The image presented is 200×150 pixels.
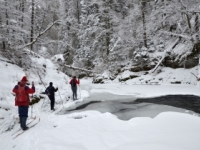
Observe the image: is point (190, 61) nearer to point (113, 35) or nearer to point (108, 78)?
point (108, 78)

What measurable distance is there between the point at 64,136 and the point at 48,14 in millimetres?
12078

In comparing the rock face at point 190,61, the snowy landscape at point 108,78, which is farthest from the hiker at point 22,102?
the rock face at point 190,61

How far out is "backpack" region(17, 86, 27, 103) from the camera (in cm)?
594

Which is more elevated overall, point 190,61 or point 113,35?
point 113,35

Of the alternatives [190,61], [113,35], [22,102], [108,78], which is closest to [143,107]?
[22,102]

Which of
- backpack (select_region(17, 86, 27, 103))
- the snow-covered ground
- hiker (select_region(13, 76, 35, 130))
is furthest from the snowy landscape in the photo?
backpack (select_region(17, 86, 27, 103))

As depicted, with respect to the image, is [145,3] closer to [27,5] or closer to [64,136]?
[27,5]

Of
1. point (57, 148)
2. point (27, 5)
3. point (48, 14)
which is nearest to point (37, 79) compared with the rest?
point (48, 14)

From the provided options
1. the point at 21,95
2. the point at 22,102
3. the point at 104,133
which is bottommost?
the point at 104,133

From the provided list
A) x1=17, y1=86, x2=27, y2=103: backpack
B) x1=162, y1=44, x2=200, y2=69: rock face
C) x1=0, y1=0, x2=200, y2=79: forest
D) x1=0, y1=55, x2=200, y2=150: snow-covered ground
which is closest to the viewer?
x1=0, y1=55, x2=200, y2=150: snow-covered ground

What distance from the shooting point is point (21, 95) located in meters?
5.97

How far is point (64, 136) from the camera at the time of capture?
4.89 meters

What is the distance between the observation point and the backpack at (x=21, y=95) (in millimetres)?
5941

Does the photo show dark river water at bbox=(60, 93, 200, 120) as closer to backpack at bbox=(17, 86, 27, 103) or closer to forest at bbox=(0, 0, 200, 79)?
backpack at bbox=(17, 86, 27, 103)
